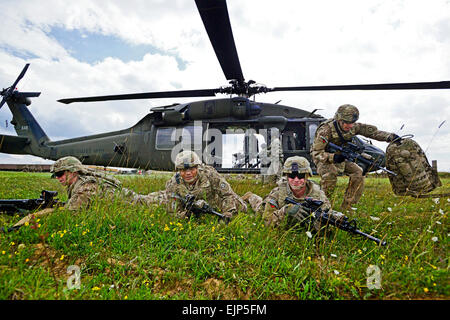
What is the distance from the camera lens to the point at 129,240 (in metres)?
2.71

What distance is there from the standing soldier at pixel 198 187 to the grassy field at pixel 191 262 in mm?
947

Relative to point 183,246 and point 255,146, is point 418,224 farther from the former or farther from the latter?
point 255,146

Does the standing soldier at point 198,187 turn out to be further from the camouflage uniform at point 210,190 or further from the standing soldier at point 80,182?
the standing soldier at point 80,182

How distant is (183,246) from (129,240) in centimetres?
61

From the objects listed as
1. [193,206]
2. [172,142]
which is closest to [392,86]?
[193,206]

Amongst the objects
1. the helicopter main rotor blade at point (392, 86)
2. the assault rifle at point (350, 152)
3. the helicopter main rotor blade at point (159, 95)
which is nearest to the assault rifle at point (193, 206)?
the assault rifle at point (350, 152)

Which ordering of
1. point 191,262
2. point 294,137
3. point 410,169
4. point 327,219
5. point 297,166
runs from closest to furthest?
point 191,262 → point 327,219 → point 297,166 → point 410,169 → point 294,137

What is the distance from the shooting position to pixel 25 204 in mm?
3436

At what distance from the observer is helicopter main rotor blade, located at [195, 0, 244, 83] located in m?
→ 3.19

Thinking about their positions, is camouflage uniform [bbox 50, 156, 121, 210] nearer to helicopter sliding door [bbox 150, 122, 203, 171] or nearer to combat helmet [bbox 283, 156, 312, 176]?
combat helmet [bbox 283, 156, 312, 176]

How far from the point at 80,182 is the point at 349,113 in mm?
5042

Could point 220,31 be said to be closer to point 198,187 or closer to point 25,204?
point 198,187

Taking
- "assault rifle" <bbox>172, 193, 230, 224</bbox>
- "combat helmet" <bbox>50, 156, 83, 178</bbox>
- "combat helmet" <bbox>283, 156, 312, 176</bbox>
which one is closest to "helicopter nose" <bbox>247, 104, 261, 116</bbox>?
"combat helmet" <bbox>283, 156, 312, 176</bbox>

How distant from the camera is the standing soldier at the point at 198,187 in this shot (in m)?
4.16
